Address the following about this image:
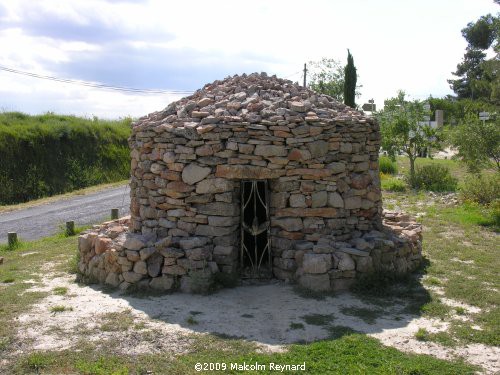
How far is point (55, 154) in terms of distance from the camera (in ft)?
68.3

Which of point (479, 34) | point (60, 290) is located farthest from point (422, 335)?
point (479, 34)

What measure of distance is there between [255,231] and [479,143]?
310 inches

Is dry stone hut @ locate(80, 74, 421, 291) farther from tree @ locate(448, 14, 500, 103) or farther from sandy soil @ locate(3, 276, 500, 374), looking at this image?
tree @ locate(448, 14, 500, 103)

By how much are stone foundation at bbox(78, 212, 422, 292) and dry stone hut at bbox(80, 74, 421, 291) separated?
0.01m

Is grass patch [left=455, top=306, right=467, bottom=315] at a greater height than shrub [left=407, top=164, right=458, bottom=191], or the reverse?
shrub [left=407, top=164, right=458, bottom=191]

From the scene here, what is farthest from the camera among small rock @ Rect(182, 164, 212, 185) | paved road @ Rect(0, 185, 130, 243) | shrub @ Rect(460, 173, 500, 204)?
paved road @ Rect(0, 185, 130, 243)

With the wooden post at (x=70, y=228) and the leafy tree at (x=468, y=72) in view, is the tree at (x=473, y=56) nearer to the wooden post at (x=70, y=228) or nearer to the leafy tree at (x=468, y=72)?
the leafy tree at (x=468, y=72)

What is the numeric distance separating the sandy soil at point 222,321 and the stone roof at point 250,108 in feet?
7.70

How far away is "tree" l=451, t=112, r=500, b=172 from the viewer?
12516 mm

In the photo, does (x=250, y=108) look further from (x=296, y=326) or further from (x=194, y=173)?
(x=296, y=326)

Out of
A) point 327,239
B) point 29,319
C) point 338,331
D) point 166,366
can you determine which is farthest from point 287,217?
point 29,319

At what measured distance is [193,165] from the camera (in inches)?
278

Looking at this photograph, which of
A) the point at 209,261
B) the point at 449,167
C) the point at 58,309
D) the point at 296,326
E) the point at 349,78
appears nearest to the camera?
the point at 296,326

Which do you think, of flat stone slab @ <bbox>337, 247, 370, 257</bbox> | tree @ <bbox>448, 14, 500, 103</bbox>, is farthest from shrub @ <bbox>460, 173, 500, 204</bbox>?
tree @ <bbox>448, 14, 500, 103</bbox>
